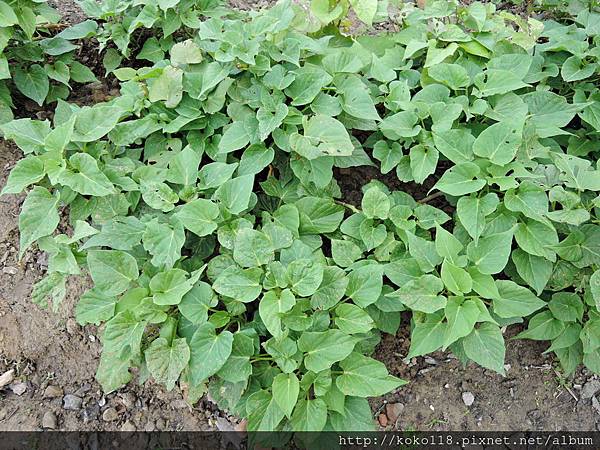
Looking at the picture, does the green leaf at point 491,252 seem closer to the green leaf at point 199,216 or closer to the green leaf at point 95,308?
the green leaf at point 199,216

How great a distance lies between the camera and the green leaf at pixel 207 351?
7.31 ft

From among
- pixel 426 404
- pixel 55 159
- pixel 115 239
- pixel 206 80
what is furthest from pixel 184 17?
pixel 426 404

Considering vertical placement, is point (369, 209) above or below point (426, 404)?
above

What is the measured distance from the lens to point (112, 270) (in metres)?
2.41

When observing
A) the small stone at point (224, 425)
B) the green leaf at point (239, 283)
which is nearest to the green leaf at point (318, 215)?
the green leaf at point (239, 283)

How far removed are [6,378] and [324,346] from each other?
1.59m

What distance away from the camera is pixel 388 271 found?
2439 mm

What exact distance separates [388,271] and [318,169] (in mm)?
606

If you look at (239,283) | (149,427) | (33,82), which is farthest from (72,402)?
(33,82)

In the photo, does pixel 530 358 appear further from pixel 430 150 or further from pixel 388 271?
pixel 430 150

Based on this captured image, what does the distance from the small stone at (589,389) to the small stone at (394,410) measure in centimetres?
91

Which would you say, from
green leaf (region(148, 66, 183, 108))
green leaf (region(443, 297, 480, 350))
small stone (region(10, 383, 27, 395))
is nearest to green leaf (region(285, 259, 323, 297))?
green leaf (region(443, 297, 480, 350))

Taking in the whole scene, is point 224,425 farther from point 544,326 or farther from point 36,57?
point 36,57

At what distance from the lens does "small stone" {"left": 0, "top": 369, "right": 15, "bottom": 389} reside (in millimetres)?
2682
